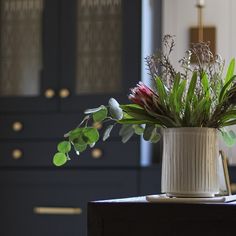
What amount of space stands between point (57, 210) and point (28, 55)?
722 millimetres

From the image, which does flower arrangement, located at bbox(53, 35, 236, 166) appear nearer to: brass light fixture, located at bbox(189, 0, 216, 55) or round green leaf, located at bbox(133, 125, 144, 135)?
round green leaf, located at bbox(133, 125, 144, 135)

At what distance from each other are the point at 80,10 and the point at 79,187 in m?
0.80

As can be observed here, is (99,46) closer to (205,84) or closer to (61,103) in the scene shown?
(61,103)

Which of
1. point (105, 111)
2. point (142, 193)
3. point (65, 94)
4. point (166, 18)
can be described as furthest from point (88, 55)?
point (105, 111)

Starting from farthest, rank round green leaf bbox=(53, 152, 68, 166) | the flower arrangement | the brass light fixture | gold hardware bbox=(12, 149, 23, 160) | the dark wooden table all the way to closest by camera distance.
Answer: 1. the brass light fixture
2. gold hardware bbox=(12, 149, 23, 160)
3. round green leaf bbox=(53, 152, 68, 166)
4. the flower arrangement
5. the dark wooden table

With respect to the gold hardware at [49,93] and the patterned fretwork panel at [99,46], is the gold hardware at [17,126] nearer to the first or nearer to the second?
the gold hardware at [49,93]

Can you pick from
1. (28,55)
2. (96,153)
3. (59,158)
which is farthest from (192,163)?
(28,55)

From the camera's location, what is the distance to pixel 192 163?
3.99 feet

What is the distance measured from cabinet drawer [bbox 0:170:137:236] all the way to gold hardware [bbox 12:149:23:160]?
7cm

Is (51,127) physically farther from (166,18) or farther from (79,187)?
(166,18)

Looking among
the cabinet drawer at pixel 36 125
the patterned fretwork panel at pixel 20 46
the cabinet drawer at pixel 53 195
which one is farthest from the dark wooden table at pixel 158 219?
the patterned fretwork panel at pixel 20 46

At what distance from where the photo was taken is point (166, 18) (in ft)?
10.6

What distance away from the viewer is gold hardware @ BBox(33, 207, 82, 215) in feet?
9.70

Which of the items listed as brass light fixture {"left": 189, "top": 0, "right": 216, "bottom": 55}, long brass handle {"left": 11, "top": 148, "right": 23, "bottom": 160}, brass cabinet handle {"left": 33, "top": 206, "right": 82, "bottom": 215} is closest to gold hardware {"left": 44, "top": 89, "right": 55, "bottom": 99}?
long brass handle {"left": 11, "top": 148, "right": 23, "bottom": 160}
